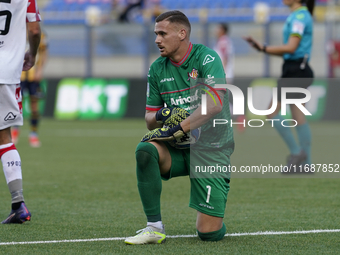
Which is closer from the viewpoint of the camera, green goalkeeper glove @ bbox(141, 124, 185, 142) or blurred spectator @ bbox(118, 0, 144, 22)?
green goalkeeper glove @ bbox(141, 124, 185, 142)

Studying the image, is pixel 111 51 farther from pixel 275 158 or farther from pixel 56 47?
pixel 275 158

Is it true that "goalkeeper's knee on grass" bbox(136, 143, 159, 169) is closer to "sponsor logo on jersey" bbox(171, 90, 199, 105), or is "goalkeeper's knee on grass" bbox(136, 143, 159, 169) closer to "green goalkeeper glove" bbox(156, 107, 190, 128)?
"green goalkeeper glove" bbox(156, 107, 190, 128)

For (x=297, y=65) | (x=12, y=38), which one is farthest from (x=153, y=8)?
(x=12, y=38)

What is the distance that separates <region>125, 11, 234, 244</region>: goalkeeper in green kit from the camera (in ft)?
A: 12.4

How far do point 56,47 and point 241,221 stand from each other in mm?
14903

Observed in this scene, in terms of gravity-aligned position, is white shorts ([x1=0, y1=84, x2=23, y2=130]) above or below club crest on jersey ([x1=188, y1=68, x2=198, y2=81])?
below

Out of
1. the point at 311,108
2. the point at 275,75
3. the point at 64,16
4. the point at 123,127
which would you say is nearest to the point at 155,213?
the point at 123,127

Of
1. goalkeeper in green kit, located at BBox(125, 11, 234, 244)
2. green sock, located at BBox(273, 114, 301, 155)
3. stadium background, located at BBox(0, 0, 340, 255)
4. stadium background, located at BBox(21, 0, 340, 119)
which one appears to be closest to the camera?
goalkeeper in green kit, located at BBox(125, 11, 234, 244)

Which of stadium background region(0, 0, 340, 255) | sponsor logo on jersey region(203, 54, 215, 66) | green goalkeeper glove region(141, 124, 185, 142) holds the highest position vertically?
sponsor logo on jersey region(203, 54, 215, 66)

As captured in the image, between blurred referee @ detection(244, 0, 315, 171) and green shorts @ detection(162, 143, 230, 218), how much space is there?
3.11 metres

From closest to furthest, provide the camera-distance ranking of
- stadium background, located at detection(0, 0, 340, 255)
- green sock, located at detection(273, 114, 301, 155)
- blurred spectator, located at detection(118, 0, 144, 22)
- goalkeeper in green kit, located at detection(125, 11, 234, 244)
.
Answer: goalkeeper in green kit, located at detection(125, 11, 234, 244) → stadium background, located at detection(0, 0, 340, 255) → green sock, located at detection(273, 114, 301, 155) → blurred spectator, located at detection(118, 0, 144, 22)

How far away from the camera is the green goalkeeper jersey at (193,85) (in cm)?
390

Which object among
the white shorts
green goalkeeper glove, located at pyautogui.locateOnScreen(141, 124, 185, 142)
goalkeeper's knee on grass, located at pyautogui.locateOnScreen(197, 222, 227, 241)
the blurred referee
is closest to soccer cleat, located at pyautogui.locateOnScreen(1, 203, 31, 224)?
the white shorts

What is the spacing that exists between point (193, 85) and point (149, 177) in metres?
0.67
